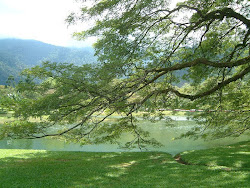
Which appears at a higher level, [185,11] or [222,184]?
[185,11]

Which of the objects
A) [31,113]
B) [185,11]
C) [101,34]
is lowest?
[31,113]

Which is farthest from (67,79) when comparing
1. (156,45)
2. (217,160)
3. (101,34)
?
(217,160)

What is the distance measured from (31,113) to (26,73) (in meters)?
1.23

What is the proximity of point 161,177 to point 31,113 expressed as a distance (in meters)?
4.32

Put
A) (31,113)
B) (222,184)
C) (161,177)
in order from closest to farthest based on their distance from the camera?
(222,184), (31,113), (161,177)

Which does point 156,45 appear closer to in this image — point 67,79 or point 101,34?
point 101,34

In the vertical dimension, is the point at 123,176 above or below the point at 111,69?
below

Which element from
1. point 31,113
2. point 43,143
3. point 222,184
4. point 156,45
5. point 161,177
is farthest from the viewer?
point 43,143

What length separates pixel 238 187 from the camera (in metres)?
5.24

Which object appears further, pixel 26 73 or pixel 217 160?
pixel 217 160

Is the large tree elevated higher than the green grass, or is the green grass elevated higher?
the large tree

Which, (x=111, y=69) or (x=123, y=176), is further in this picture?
(x=123, y=176)

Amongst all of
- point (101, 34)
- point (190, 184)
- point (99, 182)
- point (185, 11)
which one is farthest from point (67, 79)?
point (185, 11)

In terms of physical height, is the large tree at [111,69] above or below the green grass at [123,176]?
above
